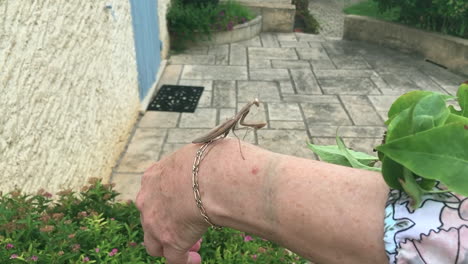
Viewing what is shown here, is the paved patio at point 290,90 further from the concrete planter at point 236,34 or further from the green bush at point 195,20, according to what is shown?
the green bush at point 195,20

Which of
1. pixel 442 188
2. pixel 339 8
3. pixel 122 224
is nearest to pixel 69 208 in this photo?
pixel 122 224

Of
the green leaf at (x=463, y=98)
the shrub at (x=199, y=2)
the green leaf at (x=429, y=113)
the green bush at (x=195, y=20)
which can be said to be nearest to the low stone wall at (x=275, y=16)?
the green bush at (x=195, y=20)

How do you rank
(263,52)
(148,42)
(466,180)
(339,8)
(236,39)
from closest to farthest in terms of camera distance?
(466,180) < (148,42) < (263,52) < (236,39) < (339,8)

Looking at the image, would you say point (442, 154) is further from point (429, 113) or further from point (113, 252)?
point (113, 252)

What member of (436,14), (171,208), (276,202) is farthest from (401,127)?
(436,14)

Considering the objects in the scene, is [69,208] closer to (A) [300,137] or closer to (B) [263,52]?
(A) [300,137]

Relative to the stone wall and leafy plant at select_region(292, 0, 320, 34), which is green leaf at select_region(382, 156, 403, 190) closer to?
the stone wall

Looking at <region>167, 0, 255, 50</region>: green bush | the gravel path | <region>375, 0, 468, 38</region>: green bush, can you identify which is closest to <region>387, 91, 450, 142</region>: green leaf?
<region>375, 0, 468, 38</region>: green bush
